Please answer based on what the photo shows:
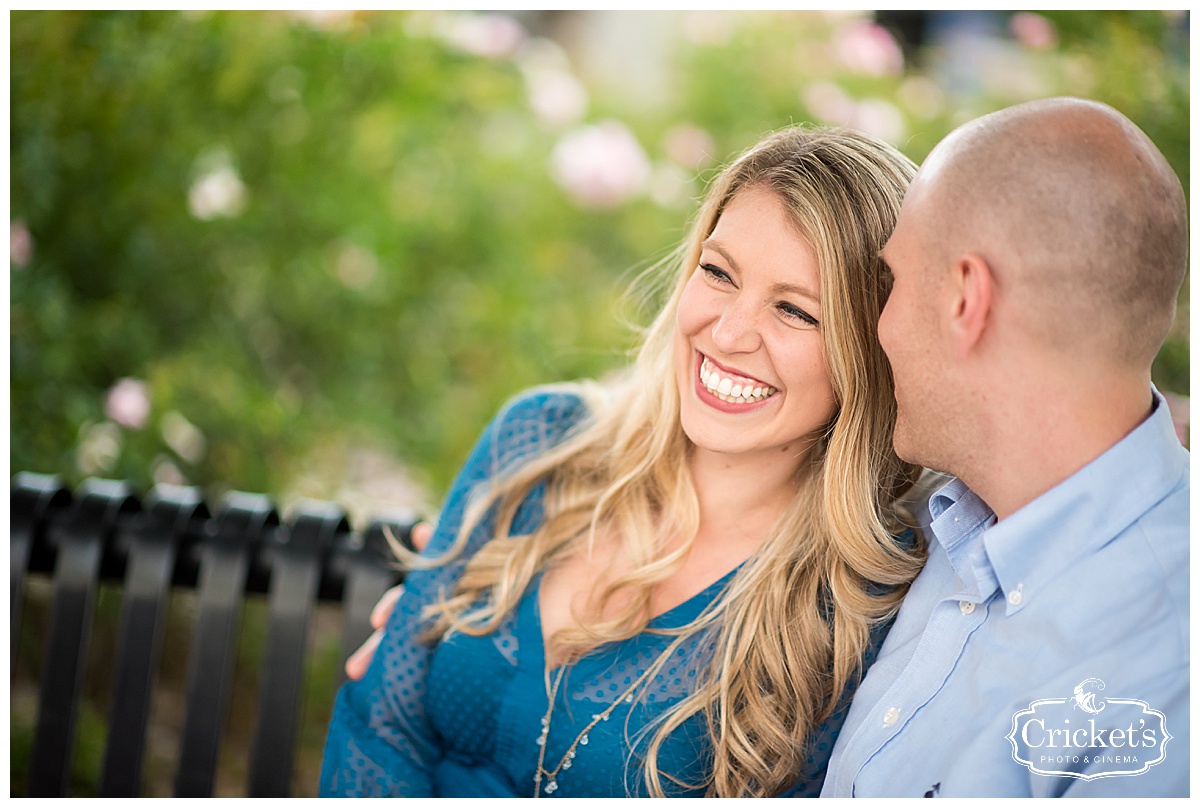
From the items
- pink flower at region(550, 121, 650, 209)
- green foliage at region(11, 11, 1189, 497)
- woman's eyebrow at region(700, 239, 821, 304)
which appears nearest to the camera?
woman's eyebrow at region(700, 239, 821, 304)

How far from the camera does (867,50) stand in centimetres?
302

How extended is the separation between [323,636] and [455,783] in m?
1.40

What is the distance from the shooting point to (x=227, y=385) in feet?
9.25

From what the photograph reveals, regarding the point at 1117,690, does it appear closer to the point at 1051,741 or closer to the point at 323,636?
the point at 1051,741

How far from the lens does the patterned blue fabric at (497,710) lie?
176cm

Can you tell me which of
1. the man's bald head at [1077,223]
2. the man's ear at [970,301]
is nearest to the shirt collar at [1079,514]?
the man's bald head at [1077,223]

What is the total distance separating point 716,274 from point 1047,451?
638 mm

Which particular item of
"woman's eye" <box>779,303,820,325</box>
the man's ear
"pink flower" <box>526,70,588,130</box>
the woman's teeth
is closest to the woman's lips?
the woman's teeth

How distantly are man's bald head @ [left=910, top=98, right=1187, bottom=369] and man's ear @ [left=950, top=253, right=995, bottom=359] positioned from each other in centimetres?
2

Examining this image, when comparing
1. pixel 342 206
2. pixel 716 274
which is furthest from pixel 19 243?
pixel 716 274

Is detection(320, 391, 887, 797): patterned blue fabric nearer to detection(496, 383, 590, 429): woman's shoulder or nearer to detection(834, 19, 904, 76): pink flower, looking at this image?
detection(496, 383, 590, 429): woman's shoulder

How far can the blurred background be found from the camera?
8.82ft

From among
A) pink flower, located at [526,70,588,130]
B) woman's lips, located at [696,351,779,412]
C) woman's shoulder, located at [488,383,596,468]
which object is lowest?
woman's shoulder, located at [488,383,596,468]

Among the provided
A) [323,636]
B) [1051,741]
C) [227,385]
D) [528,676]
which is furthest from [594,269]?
[1051,741]
